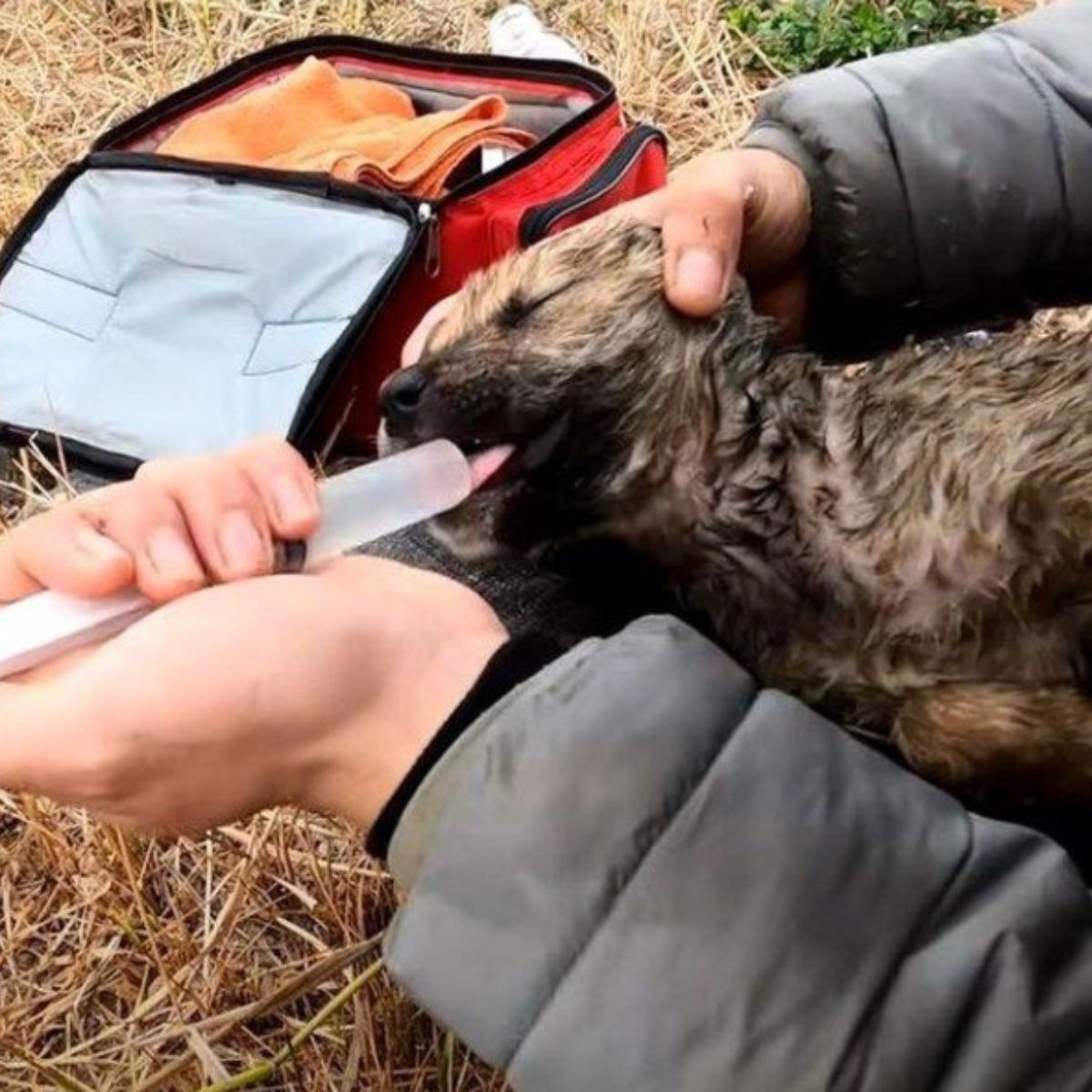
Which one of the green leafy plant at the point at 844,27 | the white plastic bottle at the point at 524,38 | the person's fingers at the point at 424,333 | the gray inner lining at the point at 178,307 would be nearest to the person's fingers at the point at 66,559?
the person's fingers at the point at 424,333

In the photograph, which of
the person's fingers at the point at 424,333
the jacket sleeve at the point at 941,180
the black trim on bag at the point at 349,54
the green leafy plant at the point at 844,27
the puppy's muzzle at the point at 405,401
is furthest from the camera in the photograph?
the green leafy plant at the point at 844,27

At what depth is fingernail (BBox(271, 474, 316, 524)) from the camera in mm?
2020

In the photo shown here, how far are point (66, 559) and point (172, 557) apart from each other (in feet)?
0.33

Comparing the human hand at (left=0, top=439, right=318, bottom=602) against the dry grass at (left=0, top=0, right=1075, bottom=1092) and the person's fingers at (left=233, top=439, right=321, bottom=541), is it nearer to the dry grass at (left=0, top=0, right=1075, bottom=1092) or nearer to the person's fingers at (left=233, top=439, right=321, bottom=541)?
the person's fingers at (left=233, top=439, right=321, bottom=541)

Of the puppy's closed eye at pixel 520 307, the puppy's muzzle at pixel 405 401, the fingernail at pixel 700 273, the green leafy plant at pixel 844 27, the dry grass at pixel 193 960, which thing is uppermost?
the fingernail at pixel 700 273

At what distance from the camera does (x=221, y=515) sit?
1995 millimetres

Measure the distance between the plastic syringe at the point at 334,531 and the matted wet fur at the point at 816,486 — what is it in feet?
0.49

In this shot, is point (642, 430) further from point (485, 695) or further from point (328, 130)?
point (328, 130)

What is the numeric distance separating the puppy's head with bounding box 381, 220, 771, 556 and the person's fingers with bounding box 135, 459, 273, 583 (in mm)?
637

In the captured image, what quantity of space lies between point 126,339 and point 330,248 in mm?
434

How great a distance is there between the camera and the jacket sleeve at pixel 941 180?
303 cm

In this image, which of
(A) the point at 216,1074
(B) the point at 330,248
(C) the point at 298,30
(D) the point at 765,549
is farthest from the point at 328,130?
(A) the point at 216,1074

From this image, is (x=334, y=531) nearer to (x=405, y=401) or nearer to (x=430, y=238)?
(x=405, y=401)

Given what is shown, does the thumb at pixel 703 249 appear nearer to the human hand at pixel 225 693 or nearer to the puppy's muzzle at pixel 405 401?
the puppy's muzzle at pixel 405 401
